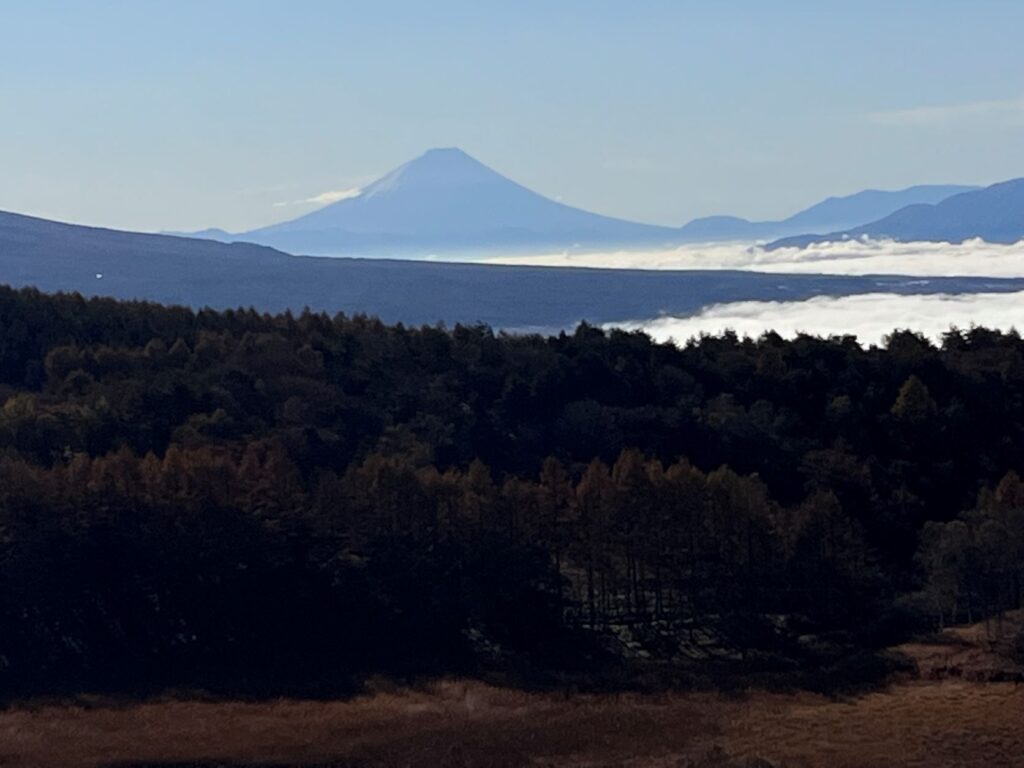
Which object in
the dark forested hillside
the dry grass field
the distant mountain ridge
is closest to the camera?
the dry grass field

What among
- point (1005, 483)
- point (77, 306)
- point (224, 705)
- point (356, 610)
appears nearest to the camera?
point (224, 705)

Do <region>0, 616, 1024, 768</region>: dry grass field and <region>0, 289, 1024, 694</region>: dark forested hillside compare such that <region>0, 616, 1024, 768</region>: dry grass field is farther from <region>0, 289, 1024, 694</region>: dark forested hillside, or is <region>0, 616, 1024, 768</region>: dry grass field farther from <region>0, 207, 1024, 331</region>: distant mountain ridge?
<region>0, 207, 1024, 331</region>: distant mountain ridge

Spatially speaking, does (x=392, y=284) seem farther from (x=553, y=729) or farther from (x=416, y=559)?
(x=553, y=729)

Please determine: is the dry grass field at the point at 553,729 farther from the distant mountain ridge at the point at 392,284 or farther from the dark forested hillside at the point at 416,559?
the distant mountain ridge at the point at 392,284

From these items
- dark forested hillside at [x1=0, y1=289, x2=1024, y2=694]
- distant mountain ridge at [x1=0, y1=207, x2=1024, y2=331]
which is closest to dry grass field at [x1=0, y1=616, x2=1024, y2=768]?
dark forested hillside at [x1=0, y1=289, x2=1024, y2=694]

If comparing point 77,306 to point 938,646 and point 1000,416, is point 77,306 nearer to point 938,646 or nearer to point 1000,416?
point 1000,416

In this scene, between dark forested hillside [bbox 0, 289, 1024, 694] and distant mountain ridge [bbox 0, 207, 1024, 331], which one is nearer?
dark forested hillside [bbox 0, 289, 1024, 694]

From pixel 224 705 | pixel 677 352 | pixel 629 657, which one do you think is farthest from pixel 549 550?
pixel 677 352

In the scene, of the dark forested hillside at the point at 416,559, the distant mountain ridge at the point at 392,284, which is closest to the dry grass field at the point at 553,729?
the dark forested hillside at the point at 416,559
